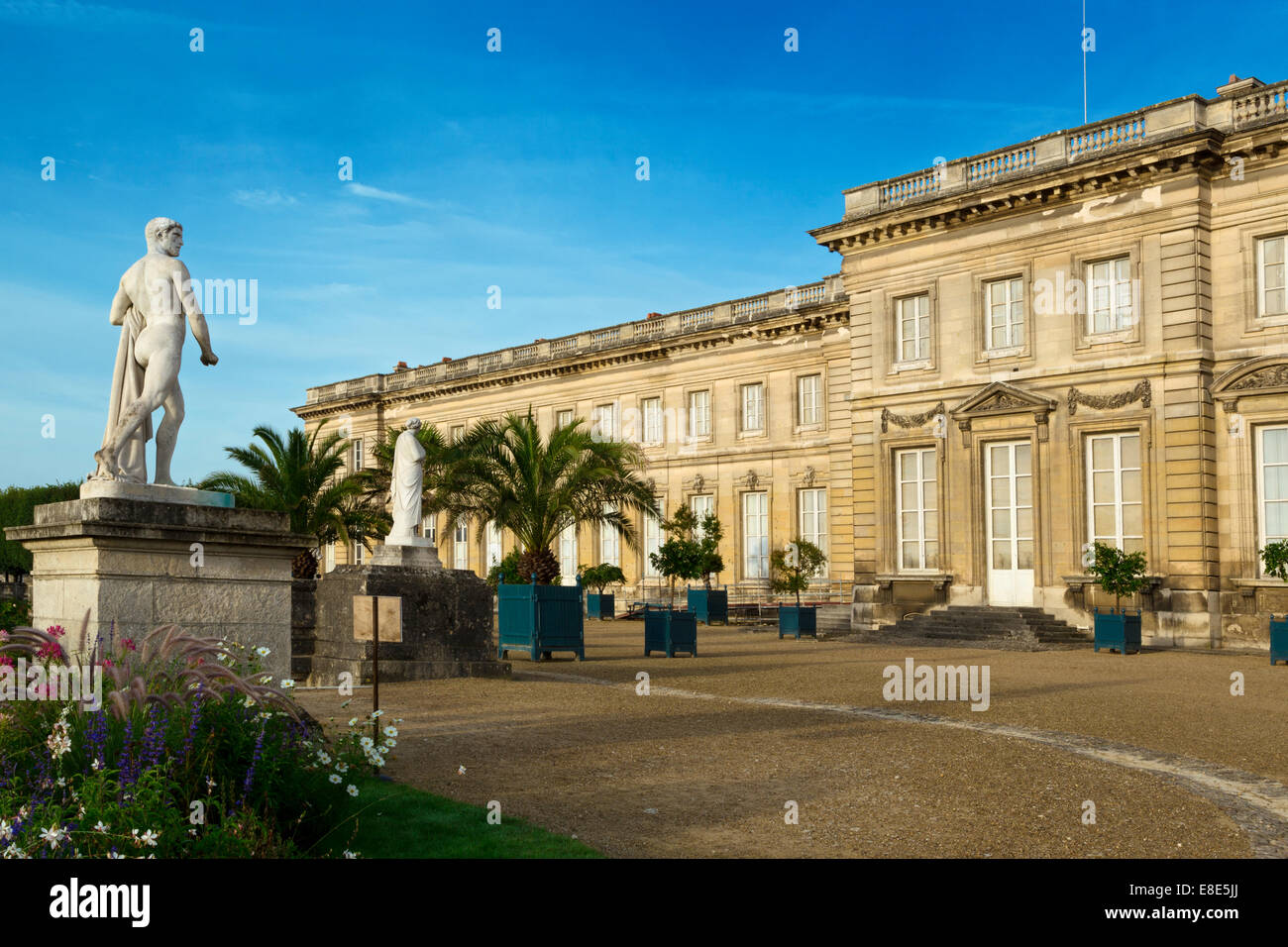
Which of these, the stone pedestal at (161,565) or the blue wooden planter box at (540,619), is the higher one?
the stone pedestal at (161,565)

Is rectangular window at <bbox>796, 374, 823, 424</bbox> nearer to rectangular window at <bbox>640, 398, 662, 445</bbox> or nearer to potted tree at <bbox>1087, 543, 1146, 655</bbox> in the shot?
rectangular window at <bbox>640, 398, 662, 445</bbox>

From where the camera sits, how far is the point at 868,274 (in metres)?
27.7

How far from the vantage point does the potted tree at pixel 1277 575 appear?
18750mm

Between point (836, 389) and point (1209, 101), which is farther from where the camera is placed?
point (836, 389)

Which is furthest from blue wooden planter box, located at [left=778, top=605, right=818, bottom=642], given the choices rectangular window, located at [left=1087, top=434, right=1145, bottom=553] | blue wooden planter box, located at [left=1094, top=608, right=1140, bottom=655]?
blue wooden planter box, located at [left=1094, top=608, right=1140, bottom=655]

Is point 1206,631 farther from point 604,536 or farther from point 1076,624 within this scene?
point 604,536

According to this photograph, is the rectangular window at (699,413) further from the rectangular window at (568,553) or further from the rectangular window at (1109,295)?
the rectangular window at (1109,295)

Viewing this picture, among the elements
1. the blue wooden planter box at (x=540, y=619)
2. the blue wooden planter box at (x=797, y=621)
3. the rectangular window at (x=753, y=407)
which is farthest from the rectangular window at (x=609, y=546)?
the blue wooden planter box at (x=540, y=619)

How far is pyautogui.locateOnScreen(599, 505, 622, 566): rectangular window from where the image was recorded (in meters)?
41.9

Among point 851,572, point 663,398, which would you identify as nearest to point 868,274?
point 851,572

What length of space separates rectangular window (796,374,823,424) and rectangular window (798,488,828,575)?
230 cm

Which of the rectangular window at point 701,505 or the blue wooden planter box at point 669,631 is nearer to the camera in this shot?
the blue wooden planter box at point 669,631

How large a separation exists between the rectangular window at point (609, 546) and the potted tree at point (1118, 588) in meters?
21.9

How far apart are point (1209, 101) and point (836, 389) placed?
1416 cm
